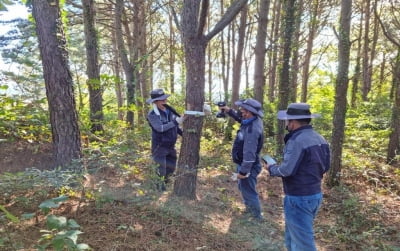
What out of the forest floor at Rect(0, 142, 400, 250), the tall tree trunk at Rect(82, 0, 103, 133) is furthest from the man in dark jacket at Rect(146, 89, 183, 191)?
the tall tree trunk at Rect(82, 0, 103, 133)

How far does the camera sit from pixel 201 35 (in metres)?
4.87

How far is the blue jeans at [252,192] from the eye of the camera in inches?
210

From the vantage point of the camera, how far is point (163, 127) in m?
5.74

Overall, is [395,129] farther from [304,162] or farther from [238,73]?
[304,162]

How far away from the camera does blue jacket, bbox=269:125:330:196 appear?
12.0 feet

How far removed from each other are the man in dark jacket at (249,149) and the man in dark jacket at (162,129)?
1334mm

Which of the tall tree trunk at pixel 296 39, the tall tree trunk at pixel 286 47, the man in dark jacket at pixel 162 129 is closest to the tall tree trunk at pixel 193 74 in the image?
the man in dark jacket at pixel 162 129

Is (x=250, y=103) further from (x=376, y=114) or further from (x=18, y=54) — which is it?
(x=376, y=114)

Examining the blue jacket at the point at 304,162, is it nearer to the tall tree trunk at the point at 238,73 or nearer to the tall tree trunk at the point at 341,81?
the tall tree trunk at the point at 341,81

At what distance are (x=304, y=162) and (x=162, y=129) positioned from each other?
2.86m

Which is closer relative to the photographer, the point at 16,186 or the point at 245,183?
the point at 16,186

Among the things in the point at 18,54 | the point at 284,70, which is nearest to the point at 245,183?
the point at 284,70

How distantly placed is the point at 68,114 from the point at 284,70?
603 cm

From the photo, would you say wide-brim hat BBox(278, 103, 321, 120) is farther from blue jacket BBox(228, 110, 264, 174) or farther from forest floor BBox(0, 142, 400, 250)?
forest floor BBox(0, 142, 400, 250)
